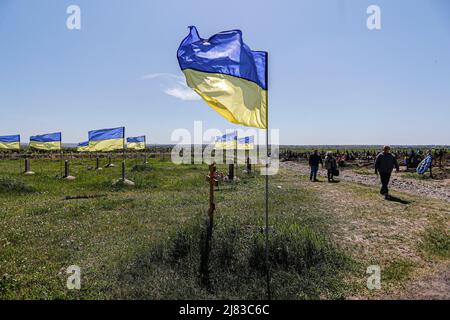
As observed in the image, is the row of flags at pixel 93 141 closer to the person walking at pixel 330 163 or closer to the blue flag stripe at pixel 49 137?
the blue flag stripe at pixel 49 137

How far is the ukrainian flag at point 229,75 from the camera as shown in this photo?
19.8ft

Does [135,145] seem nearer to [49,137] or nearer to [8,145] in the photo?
[49,137]

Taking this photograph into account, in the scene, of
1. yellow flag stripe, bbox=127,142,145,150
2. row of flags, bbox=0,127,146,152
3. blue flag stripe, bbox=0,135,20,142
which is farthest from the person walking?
blue flag stripe, bbox=0,135,20,142

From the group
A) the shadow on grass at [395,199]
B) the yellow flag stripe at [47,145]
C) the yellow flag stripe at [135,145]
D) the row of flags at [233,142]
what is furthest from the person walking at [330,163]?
the yellow flag stripe at [135,145]

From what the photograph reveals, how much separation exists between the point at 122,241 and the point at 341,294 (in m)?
5.23

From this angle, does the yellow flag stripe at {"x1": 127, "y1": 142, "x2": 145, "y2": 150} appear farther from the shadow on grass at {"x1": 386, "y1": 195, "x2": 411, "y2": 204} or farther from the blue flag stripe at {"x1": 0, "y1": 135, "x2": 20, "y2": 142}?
the shadow on grass at {"x1": 386, "y1": 195, "x2": 411, "y2": 204}

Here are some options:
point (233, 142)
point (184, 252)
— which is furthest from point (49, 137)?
point (184, 252)

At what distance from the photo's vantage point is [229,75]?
243 inches

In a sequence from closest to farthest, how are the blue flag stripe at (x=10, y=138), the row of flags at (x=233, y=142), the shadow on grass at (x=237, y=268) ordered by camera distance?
the shadow on grass at (x=237, y=268) → the row of flags at (x=233, y=142) → the blue flag stripe at (x=10, y=138)

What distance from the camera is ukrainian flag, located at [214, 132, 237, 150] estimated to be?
26.4 metres

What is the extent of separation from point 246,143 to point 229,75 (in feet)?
68.7

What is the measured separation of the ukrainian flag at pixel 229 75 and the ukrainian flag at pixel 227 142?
65.0ft

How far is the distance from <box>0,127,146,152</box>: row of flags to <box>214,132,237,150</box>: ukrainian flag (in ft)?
25.7
